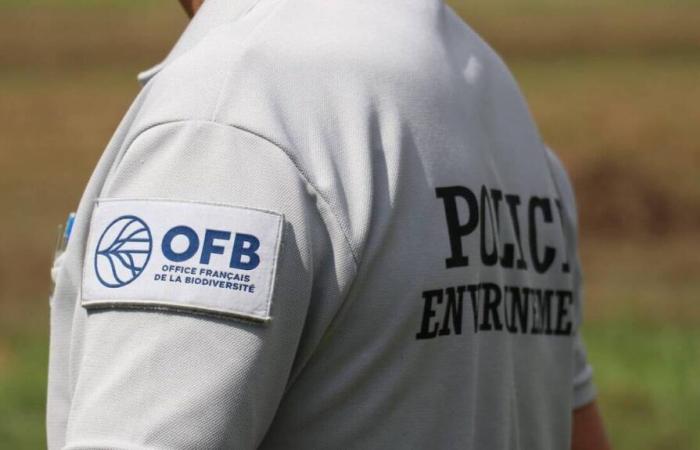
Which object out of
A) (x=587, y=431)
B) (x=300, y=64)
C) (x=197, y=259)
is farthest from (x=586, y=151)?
(x=197, y=259)

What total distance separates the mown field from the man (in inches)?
180

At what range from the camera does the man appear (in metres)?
1.24

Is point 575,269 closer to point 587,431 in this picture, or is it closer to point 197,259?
point 587,431

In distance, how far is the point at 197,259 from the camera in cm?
126

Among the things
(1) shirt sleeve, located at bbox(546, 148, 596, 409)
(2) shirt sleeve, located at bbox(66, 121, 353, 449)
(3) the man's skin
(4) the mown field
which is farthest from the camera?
(4) the mown field

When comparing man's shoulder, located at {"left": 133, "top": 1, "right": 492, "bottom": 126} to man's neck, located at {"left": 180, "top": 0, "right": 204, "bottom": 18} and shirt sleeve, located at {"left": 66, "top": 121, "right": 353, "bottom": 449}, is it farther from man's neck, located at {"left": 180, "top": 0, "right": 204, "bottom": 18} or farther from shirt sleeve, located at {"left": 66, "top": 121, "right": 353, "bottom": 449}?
man's neck, located at {"left": 180, "top": 0, "right": 204, "bottom": 18}

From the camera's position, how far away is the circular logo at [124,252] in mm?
1263

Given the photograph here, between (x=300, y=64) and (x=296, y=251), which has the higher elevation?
(x=300, y=64)

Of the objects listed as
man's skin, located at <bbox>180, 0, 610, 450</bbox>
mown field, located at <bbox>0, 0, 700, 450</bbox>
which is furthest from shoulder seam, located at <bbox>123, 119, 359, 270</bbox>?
mown field, located at <bbox>0, 0, 700, 450</bbox>

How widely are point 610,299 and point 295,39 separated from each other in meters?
7.13

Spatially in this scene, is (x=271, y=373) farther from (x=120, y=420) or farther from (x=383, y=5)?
(x=383, y=5)

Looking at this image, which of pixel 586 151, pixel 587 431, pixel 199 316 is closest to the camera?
pixel 199 316

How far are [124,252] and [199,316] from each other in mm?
93

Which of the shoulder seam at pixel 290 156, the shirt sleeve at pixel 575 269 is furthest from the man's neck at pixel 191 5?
the shirt sleeve at pixel 575 269
